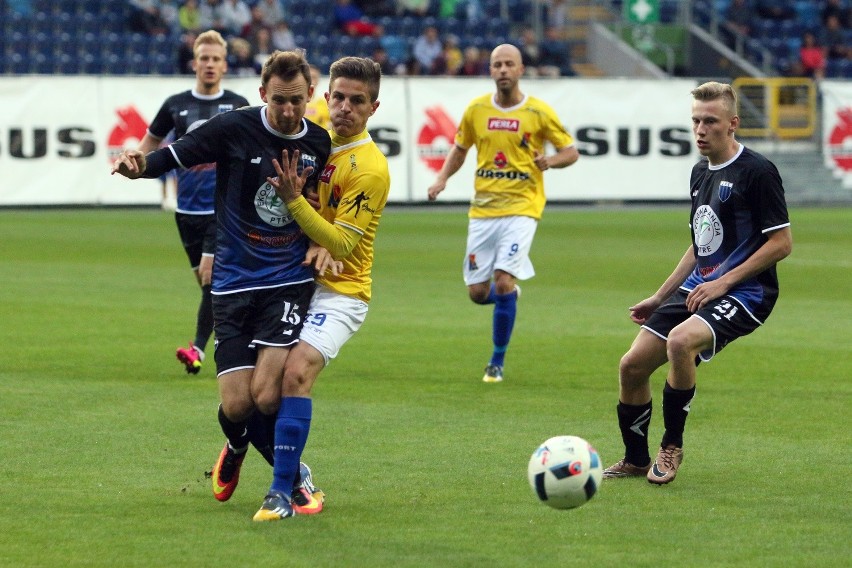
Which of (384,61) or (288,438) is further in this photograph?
(384,61)

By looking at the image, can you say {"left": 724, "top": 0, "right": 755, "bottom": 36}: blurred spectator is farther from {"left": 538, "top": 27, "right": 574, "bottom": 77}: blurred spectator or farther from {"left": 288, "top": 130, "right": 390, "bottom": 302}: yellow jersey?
{"left": 288, "top": 130, "right": 390, "bottom": 302}: yellow jersey

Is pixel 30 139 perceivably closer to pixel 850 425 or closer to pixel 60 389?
pixel 60 389

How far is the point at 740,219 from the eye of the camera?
6.74 meters

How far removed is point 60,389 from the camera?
367 inches

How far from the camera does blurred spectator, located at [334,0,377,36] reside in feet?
102

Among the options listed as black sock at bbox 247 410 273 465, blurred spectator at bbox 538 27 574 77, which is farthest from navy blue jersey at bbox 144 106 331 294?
blurred spectator at bbox 538 27 574 77

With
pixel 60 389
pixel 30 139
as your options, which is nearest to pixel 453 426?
pixel 60 389

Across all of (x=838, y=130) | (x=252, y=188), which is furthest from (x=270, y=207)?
(x=838, y=130)

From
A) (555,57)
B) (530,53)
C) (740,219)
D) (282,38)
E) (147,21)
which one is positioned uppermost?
(147,21)

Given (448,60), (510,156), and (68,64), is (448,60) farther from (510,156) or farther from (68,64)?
(510,156)

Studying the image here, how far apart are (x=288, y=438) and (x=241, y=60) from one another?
22.6 m

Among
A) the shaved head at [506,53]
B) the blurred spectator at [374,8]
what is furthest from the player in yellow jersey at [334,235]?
the blurred spectator at [374,8]

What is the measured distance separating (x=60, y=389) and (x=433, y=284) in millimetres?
7274

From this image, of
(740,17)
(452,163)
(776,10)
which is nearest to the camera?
(452,163)
